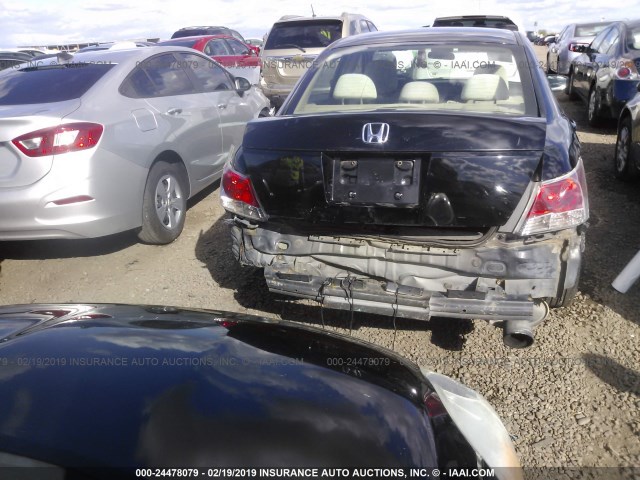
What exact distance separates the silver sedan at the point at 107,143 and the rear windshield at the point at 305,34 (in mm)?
4978

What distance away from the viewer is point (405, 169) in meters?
2.71

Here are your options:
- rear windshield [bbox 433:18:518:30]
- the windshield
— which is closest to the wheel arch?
the windshield

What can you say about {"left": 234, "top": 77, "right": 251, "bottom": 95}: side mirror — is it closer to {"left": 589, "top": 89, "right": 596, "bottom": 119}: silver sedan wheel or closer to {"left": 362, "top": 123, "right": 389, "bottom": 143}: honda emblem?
{"left": 362, "top": 123, "right": 389, "bottom": 143}: honda emblem

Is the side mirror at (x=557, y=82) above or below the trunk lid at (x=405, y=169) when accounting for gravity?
below

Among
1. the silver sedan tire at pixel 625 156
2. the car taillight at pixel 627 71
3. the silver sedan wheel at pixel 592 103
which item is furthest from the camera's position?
the silver sedan wheel at pixel 592 103

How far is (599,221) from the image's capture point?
193 inches

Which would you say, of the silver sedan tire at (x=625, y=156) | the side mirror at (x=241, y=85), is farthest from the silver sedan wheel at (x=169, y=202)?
the silver sedan tire at (x=625, y=156)

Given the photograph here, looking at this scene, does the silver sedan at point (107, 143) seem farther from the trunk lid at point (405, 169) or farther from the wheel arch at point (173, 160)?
the trunk lid at point (405, 169)

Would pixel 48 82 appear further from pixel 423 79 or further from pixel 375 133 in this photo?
pixel 375 133

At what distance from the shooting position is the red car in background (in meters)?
11.8

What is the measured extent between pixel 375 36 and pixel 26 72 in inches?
119

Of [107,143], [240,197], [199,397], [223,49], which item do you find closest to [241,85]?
[107,143]

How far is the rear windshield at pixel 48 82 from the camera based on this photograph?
4355 millimetres

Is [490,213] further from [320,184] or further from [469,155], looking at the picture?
[320,184]
